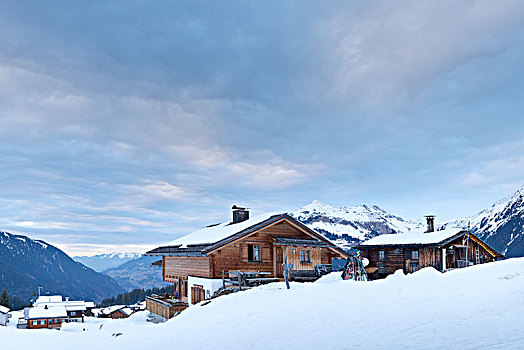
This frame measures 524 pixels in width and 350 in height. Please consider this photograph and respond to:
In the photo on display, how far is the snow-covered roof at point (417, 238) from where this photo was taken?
42.8m

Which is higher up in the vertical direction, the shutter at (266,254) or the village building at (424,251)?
the shutter at (266,254)

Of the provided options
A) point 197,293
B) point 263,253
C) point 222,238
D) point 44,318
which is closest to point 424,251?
point 263,253

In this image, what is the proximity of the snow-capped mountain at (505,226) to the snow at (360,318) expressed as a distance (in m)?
105

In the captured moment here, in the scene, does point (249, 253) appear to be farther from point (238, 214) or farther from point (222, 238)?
point (238, 214)

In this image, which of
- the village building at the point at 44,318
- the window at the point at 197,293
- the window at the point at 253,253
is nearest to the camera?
the window at the point at 197,293

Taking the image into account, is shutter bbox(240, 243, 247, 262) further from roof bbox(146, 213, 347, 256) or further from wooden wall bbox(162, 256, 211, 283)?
wooden wall bbox(162, 256, 211, 283)

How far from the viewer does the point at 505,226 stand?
13500 centimetres

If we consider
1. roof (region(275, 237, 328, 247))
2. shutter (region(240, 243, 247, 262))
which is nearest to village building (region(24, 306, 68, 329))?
shutter (region(240, 243, 247, 262))

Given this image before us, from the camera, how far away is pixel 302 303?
16438mm

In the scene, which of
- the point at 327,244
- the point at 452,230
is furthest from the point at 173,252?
the point at 452,230

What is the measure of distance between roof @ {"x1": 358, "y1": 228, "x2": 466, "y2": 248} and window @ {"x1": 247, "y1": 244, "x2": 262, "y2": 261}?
74.4ft

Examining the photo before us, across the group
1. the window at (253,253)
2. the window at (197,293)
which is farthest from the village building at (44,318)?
the window at (253,253)

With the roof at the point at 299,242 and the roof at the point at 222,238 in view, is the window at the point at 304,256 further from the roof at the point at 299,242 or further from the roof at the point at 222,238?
the roof at the point at 222,238

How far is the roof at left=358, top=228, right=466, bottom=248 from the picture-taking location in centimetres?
4256
